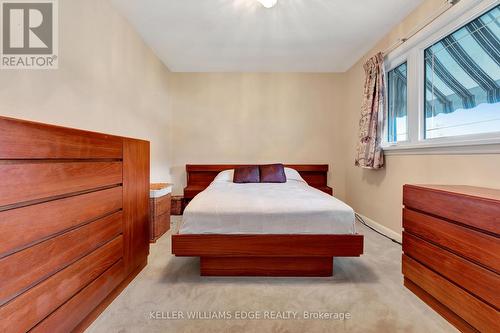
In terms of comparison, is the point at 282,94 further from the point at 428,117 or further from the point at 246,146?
the point at 428,117

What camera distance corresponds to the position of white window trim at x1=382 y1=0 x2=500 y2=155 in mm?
1703

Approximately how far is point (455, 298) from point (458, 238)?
0.33m

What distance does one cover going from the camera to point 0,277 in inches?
32.2

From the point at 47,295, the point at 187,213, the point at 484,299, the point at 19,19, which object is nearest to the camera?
the point at 47,295

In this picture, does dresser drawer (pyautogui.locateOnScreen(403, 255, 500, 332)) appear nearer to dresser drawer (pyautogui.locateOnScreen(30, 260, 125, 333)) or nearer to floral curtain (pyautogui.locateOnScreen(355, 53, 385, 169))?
floral curtain (pyautogui.locateOnScreen(355, 53, 385, 169))

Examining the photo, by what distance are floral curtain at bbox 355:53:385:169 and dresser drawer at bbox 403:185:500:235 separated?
125 centimetres

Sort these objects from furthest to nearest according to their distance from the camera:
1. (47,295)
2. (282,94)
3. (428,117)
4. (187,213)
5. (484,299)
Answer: (282,94)
(428,117)
(187,213)
(484,299)
(47,295)

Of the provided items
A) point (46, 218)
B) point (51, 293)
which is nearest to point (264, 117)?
point (46, 218)

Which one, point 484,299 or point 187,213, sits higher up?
point 187,213

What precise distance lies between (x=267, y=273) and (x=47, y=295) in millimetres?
Answer: 1318

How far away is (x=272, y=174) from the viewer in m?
3.43

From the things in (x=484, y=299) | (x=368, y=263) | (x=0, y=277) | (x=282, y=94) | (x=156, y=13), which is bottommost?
(x=368, y=263)

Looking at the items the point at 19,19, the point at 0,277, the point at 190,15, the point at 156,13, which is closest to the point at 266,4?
the point at 190,15

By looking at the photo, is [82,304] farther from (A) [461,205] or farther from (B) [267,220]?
(A) [461,205]
